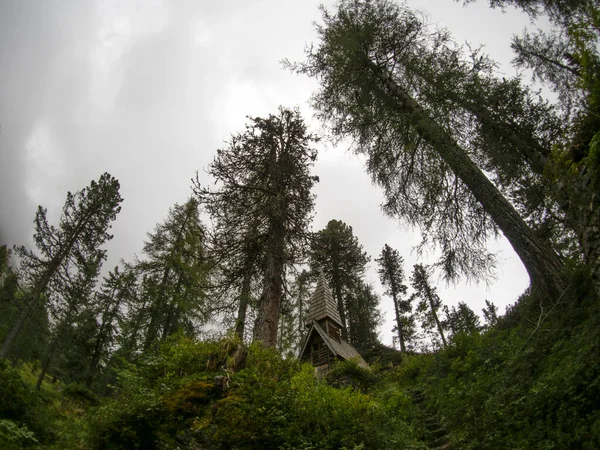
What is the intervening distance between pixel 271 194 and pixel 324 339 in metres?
11.5

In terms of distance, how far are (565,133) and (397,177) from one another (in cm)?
470

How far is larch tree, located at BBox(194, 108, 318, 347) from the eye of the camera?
9320 millimetres

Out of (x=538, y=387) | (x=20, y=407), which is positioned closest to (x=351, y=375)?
(x=538, y=387)

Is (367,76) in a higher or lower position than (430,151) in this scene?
higher

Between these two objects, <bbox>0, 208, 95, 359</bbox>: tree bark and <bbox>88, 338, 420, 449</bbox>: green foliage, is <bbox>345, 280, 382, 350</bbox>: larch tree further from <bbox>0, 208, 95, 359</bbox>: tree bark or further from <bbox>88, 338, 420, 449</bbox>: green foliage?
<bbox>88, 338, 420, 449</bbox>: green foliage

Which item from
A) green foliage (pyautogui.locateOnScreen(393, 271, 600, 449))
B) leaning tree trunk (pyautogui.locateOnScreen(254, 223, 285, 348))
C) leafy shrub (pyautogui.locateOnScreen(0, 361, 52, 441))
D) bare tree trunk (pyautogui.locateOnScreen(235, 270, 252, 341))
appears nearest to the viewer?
green foliage (pyautogui.locateOnScreen(393, 271, 600, 449))

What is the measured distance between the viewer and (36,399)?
5137mm

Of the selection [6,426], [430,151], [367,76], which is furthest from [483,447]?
[367,76]

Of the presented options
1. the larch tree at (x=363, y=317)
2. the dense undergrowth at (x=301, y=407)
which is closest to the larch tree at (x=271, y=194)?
the dense undergrowth at (x=301, y=407)

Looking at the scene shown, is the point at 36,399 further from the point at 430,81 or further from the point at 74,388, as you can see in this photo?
the point at 74,388

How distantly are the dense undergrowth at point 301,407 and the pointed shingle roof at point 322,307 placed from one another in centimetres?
1385

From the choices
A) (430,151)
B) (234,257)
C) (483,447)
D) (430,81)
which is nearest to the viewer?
(483,447)

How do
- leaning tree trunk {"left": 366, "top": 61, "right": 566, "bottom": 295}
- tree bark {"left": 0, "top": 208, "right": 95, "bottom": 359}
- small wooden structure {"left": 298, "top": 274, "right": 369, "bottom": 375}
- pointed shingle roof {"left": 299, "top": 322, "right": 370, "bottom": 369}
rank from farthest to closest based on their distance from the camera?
small wooden structure {"left": 298, "top": 274, "right": 369, "bottom": 375} → pointed shingle roof {"left": 299, "top": 322, "right": 370, "bottom": 369} → tree bark {"left": 0, "top": 208, "right": 95, "bottom": 359} → leaning tree trunk {"left": 366, "top": 61, "right": 566, "bottom": 295}

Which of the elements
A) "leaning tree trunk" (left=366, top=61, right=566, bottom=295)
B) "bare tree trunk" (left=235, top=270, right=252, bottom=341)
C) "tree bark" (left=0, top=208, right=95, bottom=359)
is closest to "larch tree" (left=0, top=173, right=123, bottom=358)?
"tree bark" (left=0, top=208, right=95, bottom=359)
